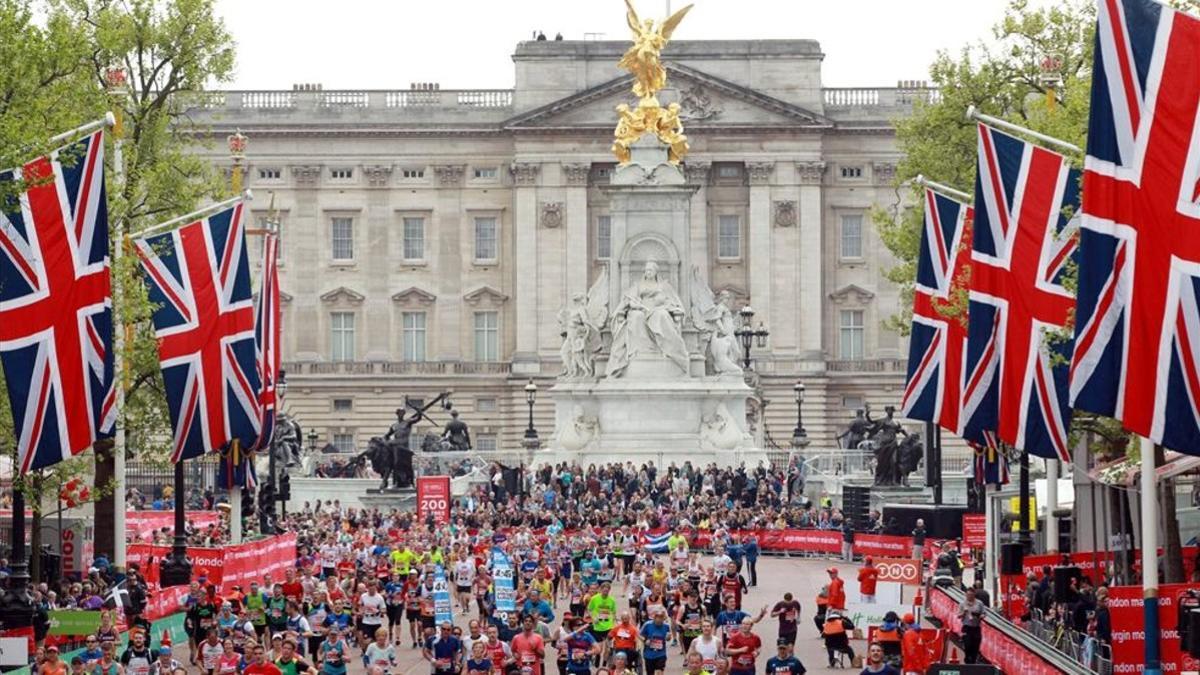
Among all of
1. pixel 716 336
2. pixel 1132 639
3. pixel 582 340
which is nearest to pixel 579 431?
pixel 582 340

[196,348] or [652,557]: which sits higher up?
[196,348]

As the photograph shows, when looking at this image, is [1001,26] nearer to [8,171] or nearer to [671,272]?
[671,272]

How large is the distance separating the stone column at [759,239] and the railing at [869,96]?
438cm

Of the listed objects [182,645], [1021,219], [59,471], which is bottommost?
[182,645]

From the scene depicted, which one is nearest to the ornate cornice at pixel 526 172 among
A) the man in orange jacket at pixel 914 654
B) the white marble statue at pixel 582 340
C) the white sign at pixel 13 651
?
the white marble statue at pixel 582 340

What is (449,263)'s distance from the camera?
122625mm

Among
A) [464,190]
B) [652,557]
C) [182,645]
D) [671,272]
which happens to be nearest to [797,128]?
[464,190]

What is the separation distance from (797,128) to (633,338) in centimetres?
3952

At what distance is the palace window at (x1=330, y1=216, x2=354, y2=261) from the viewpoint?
404 ft

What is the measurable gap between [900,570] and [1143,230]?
20.4 m

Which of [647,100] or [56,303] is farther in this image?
[647,100]

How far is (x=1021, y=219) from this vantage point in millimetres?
31672

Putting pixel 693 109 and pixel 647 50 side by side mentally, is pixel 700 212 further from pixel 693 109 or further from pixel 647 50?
pixel 647 50

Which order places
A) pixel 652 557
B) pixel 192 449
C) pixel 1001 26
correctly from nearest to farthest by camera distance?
pixel 192 449
pixel 652 557
pixel 1001 26
